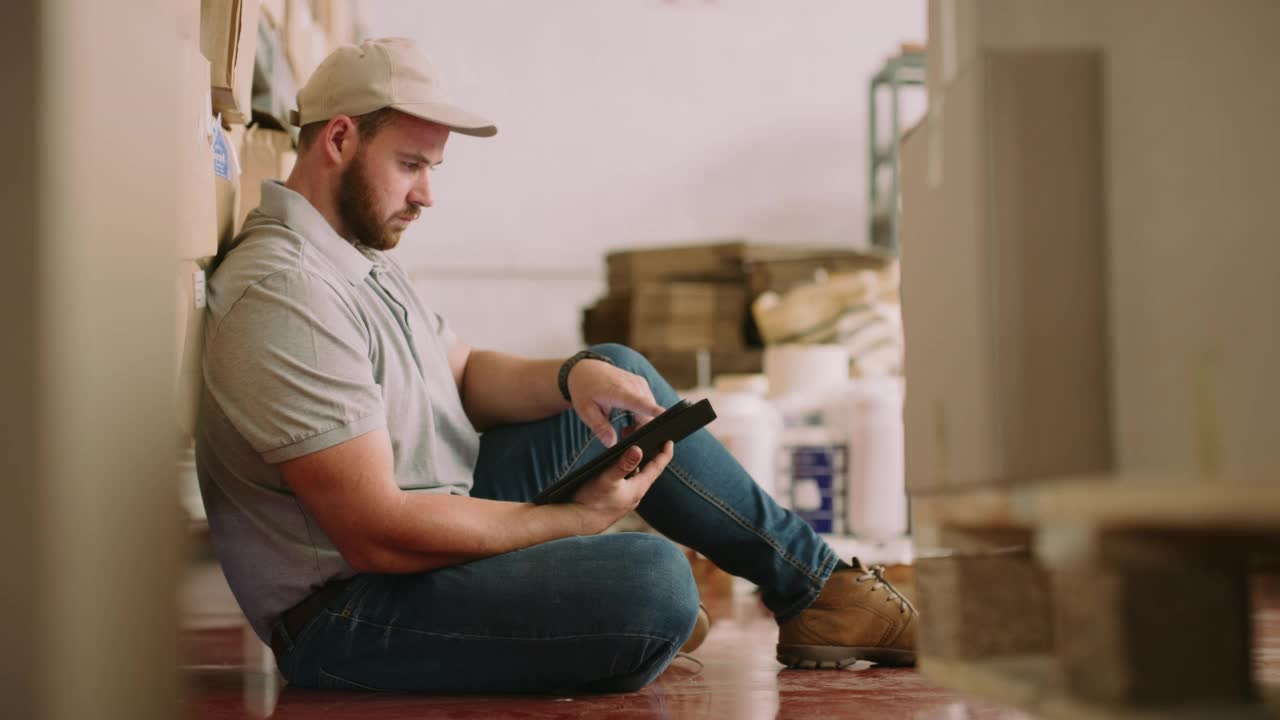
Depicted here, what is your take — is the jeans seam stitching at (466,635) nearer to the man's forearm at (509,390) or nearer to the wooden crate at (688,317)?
the man's forearm at (509,390)

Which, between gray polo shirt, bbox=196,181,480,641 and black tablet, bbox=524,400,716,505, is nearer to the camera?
gray polo shirt, bbox=196,181,480,641

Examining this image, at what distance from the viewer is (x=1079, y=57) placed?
0.77 m

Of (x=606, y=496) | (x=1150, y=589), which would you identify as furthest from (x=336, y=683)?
(x=1150, y=589)

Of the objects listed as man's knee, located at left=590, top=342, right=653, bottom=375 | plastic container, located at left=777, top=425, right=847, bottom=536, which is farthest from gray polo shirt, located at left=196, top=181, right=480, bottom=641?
plastic container, located at left=777, top=425, right=847, bottom=536

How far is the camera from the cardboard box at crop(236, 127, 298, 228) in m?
1.89

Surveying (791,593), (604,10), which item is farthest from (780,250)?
(791,593)

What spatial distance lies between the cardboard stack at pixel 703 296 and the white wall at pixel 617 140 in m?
0.56

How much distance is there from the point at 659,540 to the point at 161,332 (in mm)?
793

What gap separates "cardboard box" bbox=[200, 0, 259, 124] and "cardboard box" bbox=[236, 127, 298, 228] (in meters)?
0.20

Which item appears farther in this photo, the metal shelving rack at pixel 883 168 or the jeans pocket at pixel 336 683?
the metal shelving rack at pixel 883 168

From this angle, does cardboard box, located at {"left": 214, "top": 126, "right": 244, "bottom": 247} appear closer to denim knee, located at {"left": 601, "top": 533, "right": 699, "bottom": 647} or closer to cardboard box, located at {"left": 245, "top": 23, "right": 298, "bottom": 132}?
cardboard box, located at {"left": 245, "top": 23, "right": 298, "bottom": 132}

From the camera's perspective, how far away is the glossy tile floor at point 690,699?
54.1 inches

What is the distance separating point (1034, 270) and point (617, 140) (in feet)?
13.1

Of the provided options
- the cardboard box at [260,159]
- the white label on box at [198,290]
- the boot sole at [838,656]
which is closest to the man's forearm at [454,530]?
the white label on box at [198,290]
